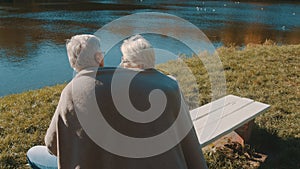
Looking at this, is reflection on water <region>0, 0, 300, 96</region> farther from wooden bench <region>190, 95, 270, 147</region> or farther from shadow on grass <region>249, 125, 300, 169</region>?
shadow on grass <region>249, 125, 300, 169</region>

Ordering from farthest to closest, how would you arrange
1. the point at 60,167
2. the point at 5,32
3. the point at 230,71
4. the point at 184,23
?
the point at 184,23, the point at 5,32, the point at 230,71, the point at 60,167

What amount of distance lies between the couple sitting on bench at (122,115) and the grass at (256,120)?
1.18 m

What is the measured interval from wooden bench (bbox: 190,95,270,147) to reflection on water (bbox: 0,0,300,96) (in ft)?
8.63

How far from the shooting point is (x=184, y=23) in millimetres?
14500

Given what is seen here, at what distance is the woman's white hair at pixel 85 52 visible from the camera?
1.65 m

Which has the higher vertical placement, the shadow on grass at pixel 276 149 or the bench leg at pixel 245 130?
the bench leg at pixel 245 130

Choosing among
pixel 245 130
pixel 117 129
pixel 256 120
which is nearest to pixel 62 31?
pixel 256 120

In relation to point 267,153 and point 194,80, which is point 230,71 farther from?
point 267,153

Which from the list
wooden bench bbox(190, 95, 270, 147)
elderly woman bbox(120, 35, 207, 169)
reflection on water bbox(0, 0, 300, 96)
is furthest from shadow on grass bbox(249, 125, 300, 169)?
reflection on water bbox(0, 0, 300, 96)

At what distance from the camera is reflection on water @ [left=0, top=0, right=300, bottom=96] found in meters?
8.61

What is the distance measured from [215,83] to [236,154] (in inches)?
72.3

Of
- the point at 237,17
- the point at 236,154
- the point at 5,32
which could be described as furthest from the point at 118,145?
the point at 237,17

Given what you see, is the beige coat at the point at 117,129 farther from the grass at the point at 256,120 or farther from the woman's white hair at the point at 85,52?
the grass at the point at 256,120

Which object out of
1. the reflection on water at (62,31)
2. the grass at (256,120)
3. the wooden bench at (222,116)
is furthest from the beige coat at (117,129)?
the reflection on water at (62,31)
